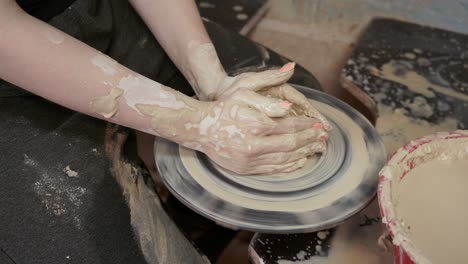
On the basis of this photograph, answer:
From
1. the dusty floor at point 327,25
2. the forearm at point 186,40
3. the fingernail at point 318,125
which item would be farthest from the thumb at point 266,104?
the dusty floor at point 327,25

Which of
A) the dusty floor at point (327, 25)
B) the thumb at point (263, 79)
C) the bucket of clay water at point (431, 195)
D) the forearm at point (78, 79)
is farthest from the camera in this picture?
the dusty floor at point (327, 25)

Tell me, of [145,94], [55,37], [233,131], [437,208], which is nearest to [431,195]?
[437,208]

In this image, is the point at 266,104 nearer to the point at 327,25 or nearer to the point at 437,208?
the point at 437,208

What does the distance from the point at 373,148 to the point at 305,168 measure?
0.20 metres

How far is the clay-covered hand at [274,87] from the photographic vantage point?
49.3 inches

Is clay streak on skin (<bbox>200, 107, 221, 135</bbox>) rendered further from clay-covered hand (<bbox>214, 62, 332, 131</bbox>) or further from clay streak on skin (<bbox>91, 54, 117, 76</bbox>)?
clay streak on skin (<bbox>91, 54, 117, 76</bbox>)

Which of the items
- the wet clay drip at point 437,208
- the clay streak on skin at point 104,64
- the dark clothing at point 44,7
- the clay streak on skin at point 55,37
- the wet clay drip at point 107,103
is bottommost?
the wet clay drip at point 437,208

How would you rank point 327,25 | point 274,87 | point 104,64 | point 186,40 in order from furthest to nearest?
1. point 327,25
2. point 186,40
3. point 274,87
4. point 104,64

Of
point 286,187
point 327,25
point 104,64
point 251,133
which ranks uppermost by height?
point 104,64

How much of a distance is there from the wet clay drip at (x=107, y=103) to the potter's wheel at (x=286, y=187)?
19 cm

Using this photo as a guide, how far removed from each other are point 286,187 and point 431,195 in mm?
330

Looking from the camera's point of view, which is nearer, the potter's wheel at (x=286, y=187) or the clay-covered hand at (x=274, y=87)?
the potter's wheel at (x=286, y=187)

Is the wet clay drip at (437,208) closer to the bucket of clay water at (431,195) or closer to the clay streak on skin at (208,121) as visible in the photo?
the bucket of clay water at (431,195)

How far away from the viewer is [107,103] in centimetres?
116
